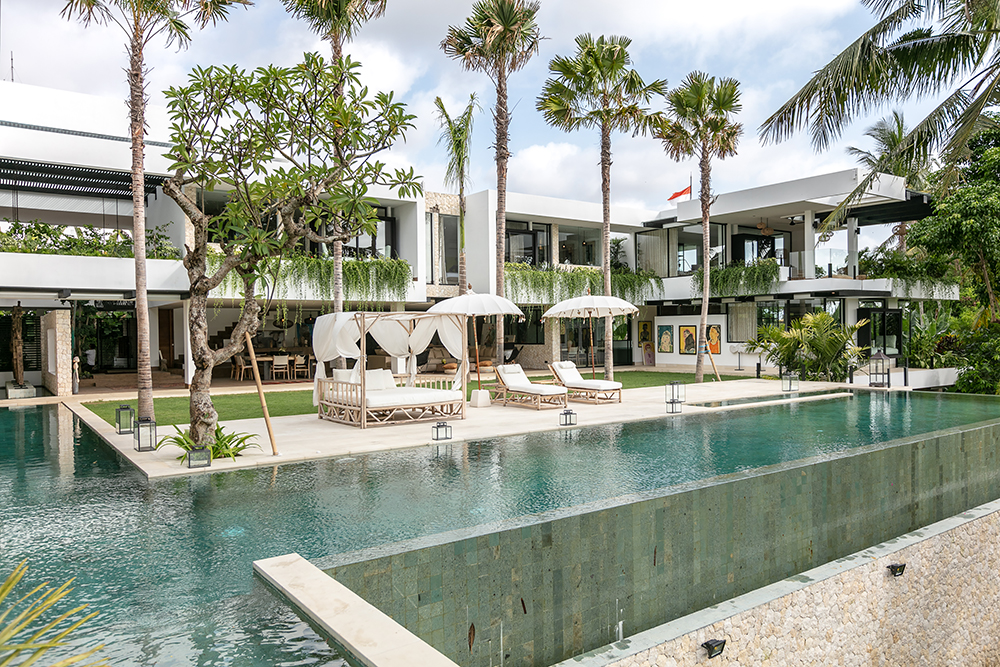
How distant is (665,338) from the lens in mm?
30125

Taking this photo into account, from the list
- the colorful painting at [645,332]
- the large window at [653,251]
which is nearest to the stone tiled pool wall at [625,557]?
the large window at [653,251]

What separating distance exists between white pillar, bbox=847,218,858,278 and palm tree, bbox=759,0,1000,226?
1268cm

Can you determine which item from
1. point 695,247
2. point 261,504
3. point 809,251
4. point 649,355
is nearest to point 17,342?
point 261,504

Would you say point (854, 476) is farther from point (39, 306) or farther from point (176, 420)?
point (39, 306)

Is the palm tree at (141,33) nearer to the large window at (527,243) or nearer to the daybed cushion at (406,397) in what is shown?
the daybed cushion at (406,397)

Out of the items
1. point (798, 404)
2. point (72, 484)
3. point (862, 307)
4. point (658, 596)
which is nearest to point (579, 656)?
point (658, 596)

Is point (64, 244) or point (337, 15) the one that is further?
point (64, 244)

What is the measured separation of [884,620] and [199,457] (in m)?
8.39

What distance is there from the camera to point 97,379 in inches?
956

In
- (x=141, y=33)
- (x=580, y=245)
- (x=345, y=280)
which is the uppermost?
(x=141, y=33)

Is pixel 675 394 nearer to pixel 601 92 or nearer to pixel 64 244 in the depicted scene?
pixel 601 92

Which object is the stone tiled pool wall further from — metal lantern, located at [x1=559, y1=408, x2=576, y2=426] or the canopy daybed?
the canopy daybed

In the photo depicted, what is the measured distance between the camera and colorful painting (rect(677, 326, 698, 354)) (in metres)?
28.8

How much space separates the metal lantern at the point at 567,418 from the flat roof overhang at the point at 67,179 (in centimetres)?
1303
